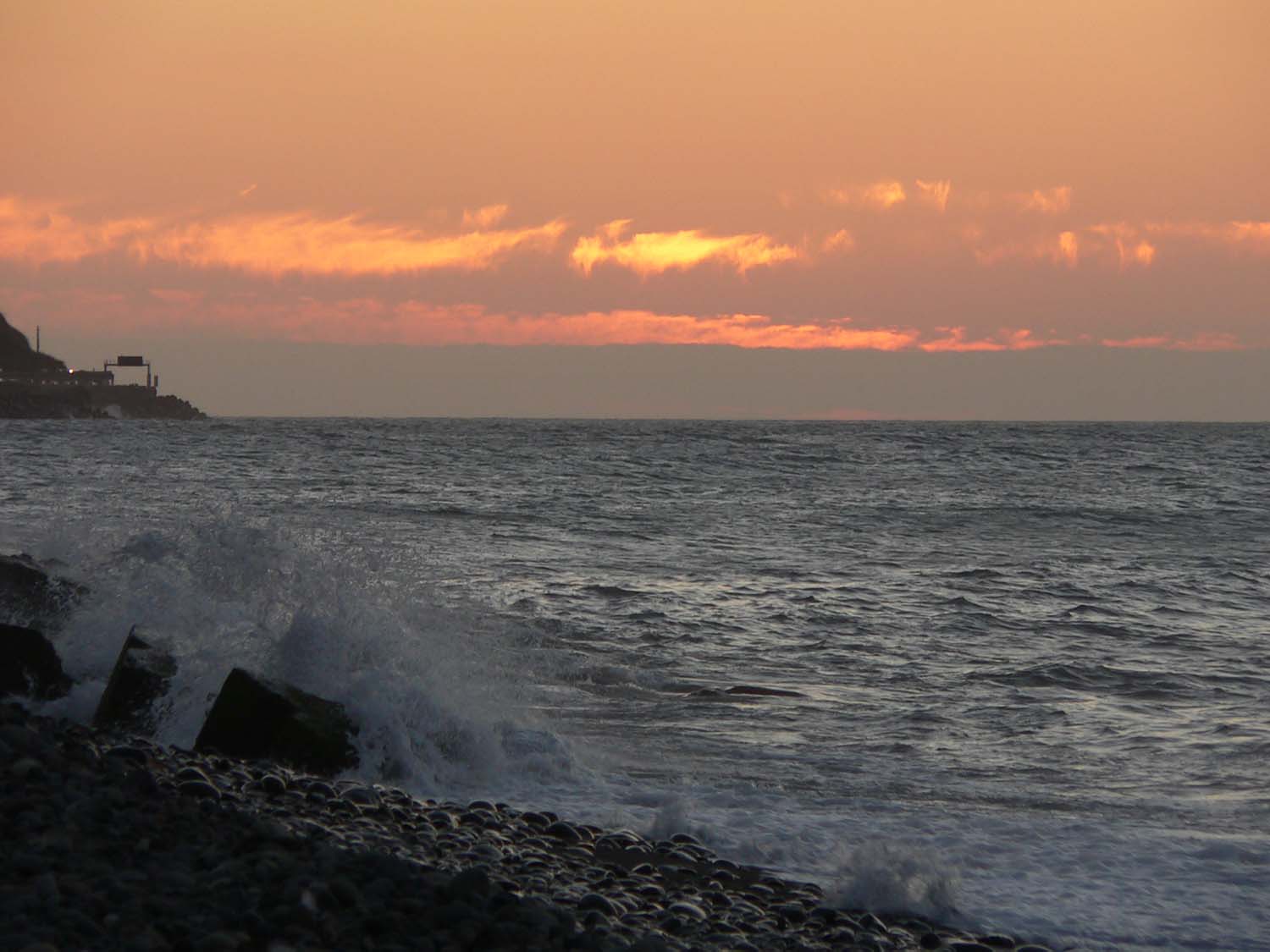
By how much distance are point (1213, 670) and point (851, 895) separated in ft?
24.6

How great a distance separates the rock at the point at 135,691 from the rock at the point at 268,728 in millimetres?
711

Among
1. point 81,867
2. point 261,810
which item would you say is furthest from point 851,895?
point 81,867

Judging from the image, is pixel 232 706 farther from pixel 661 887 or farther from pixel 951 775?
pixel 951 775

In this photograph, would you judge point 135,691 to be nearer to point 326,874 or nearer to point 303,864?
point 303,864

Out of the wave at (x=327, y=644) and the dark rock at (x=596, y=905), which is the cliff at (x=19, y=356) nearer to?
the wave at (x=327, y=644)

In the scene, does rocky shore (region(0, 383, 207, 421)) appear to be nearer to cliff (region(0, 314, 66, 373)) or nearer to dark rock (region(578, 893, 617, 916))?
cliff (region(0, 314, 66, 373))

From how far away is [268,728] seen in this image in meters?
7.74

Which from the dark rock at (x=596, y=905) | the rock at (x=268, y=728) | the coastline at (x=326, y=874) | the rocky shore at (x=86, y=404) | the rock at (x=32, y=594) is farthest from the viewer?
the rocky shore at (x=86, y=404)

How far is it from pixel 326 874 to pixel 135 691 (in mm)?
4370

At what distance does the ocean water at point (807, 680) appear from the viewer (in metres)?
6.93

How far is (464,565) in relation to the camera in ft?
60.8

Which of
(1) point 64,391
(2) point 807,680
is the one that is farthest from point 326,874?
(1) point 64,391

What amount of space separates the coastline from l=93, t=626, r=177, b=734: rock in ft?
3.24

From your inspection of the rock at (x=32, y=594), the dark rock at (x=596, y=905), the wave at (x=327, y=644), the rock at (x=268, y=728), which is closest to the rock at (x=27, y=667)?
the wave at (x=327, y=644)
